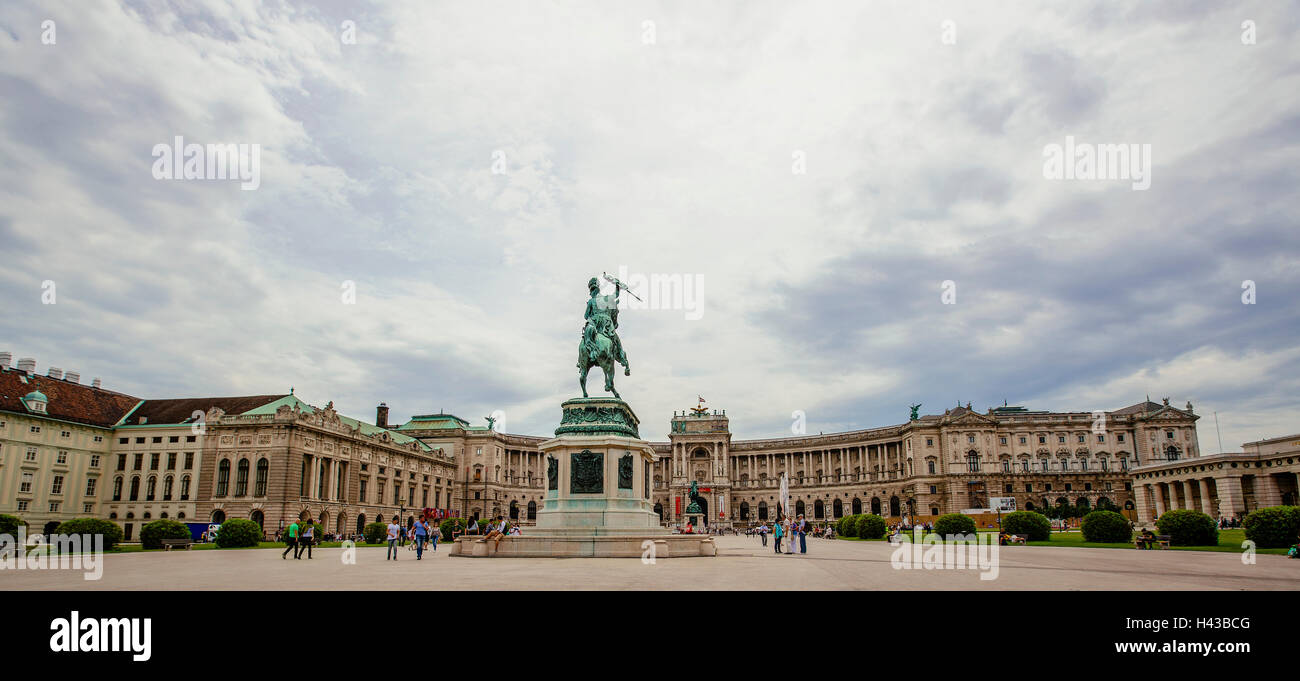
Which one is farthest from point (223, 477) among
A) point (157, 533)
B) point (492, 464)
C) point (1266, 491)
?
point (1266, 491)

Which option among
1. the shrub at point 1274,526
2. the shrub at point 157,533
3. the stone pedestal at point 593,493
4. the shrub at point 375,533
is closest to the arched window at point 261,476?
the shrub at point 375,533

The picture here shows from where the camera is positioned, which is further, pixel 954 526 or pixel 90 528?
pixel 954 526

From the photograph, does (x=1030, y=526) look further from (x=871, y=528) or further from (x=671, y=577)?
(x=671, y=577)

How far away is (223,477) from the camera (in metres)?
72.1

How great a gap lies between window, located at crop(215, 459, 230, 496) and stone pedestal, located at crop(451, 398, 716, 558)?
54969 mm

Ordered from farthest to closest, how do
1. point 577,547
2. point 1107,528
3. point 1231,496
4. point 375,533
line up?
point 1231,496, point 375,533, point 1107,528, point 577,547

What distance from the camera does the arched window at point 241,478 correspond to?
71.2 metres

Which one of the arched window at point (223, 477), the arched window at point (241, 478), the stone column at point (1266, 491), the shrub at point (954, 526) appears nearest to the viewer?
the shrub at point (954, 526)

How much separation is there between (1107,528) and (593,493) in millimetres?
34410

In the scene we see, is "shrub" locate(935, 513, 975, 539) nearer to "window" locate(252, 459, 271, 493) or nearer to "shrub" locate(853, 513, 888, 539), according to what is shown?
"shrub" locate(853, 513, 888, 539)

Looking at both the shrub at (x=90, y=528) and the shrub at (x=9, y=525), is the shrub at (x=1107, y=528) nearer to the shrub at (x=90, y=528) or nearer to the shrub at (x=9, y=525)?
the shrub at (x=90, y=528)

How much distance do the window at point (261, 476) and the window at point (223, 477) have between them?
11.3 ft

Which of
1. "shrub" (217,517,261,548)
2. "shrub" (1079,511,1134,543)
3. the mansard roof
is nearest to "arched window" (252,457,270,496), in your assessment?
the mansard roof
